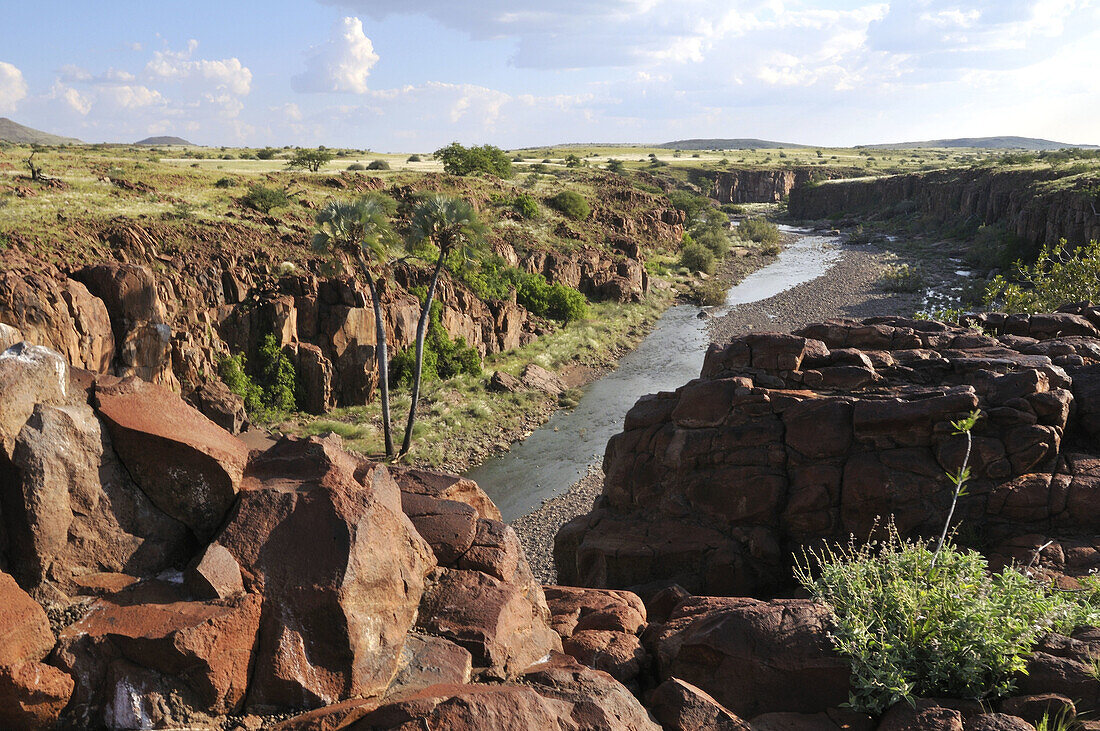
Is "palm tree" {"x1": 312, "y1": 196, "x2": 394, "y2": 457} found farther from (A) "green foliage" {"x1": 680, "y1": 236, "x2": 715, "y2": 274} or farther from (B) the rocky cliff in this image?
(A) "green foliage" {"x1": 680, "y1": 236, "x2": 715, "y2": 274}

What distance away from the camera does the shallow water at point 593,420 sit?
86.6 feet

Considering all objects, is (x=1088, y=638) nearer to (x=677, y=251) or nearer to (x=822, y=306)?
(x=822, y=306)

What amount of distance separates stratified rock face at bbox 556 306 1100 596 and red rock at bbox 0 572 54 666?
1048cm

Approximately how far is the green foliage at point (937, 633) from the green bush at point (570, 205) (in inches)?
2342

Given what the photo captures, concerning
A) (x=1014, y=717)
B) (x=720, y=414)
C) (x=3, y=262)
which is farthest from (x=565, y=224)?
(x=1014, y=717)

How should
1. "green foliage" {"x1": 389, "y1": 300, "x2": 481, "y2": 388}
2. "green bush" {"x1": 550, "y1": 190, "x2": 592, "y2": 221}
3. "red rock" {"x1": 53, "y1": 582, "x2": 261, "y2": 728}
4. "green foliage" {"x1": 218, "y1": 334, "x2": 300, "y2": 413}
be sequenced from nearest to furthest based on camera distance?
"red rock" {"x1": 53, "y1": 582, "x2": 261, "y2": 728} → "green foliage" {"x1": 218, "y1": 334, "x2": 300, "y2": 413} → "green foliage" {"x1": 389, "y1": 300, "x2": 481, "y2": 388} → "green bush" {"x1": 550, "y1": 190, "x2": 592, "y2": 221}

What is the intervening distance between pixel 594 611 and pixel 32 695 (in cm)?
674

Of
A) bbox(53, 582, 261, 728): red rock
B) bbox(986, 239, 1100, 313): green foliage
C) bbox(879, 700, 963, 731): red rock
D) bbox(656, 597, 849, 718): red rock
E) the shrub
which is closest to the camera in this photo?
bbox(53, 582, 261, 728): red rock

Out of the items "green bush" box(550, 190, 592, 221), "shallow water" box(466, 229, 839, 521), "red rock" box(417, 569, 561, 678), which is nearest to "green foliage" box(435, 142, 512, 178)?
"green bush" box(550, 190, 592, 221)

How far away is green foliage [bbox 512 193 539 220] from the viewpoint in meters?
59.5

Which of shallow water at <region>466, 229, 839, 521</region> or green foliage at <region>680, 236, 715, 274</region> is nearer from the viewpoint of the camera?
shallow water at <region>466, 229, 839, 521</region>

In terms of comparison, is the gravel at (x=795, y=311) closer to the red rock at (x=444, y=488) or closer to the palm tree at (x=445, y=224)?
the palm tree at (x=445, y=224)

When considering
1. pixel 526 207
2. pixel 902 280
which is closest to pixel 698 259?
pixel 902 280

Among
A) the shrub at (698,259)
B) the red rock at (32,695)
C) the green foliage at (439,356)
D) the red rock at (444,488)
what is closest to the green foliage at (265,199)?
the green foliage at (439,356)
